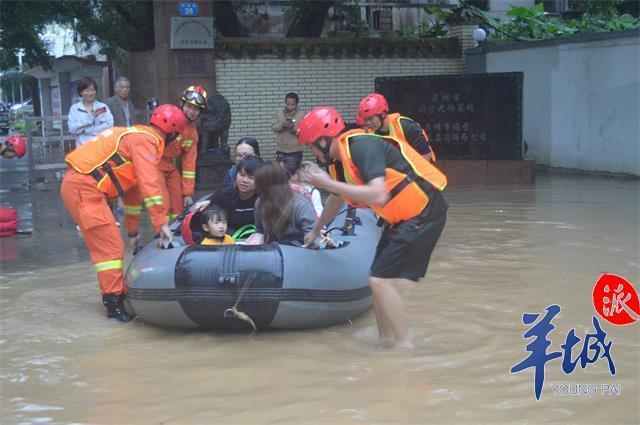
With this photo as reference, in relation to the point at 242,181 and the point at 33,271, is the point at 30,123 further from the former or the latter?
the point at 242,181

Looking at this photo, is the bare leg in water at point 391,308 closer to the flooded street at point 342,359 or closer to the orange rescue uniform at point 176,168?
the flooded street at point 342,359

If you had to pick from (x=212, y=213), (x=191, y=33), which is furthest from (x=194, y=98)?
(x=191, y=33)

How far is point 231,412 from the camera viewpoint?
4277 millimetres

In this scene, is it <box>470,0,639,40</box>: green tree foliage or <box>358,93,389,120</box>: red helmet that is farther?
<box>470,0,639,40</box>: green tree foliage

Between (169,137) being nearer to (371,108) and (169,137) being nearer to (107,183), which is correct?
(107,183)

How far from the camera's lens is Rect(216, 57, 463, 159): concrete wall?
1591 centimetres

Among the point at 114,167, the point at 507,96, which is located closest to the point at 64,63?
the point at 507,96

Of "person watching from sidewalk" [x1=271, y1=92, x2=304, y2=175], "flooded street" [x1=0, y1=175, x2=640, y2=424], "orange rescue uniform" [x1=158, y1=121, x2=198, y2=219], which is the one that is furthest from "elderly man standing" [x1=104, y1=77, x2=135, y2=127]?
"orange rescue uniform" [x1=158, y1=121, x2=198, y2=219]

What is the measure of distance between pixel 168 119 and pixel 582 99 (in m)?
10.3

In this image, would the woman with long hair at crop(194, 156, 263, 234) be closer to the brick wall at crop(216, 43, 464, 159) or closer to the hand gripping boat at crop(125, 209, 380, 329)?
the hand gripping boat at crop(125, 209, 380, 329)

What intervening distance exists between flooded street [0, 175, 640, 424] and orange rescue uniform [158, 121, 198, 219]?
3.35 feet

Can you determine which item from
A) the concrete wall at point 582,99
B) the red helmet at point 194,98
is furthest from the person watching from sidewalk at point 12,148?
the concrete wall at point 582,99

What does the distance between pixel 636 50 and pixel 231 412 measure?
11.3 m

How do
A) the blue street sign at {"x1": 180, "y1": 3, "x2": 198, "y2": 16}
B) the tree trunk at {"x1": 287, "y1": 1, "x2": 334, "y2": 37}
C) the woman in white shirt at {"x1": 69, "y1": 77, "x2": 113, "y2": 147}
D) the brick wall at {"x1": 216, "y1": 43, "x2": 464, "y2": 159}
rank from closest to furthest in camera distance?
1. the woman in white shirt at {"x1": 69, "y1": 77, "x2": 113, "y2": 147}
2. the blue street sign at {"x1": 180, "y1": 3, "x2": 198, "y2": 16}
3. the brick wall at {"x1": 216, "y1": 43, "x2": 464, "y2": 159}
4. the tree trunk at {"x1": 287, "y1": 1, "x2": 334, "y2": 37}
